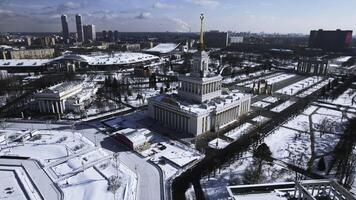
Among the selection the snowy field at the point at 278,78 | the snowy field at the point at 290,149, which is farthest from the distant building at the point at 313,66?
the snowy field at the point at 290,149

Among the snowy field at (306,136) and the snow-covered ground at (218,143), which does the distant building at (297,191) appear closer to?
the snowy field at (306,136)

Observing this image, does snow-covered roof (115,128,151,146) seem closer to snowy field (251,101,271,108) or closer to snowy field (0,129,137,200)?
snowy field (0,129,137,200)

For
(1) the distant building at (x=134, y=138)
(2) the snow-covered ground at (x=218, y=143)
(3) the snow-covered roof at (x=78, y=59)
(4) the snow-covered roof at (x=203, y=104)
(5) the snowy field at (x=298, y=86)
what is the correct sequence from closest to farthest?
(1) the distant building at (x=134, y=138), (2) the snow-covered ground at (x=218, y=143), (4) the snow-covered roof at (x=203, y=104), (5) the snowy field at (x=298, y=86), (3) the snow-covered roof at (x=78, y=59)

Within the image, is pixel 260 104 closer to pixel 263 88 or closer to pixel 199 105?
pixel 263 88

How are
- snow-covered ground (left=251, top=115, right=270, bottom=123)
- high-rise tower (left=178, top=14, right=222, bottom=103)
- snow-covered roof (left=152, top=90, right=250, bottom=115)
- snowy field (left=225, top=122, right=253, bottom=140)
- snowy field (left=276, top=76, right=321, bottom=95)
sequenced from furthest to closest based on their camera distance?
1. snowy field (left=276, top=76, right=321, bottom=95)
2. snow-covered ground (left=251, top=115, right=270, bottom=123)
3. high-rise tower (left=178, top=14, right=222, bottom=103)
4. snow-covered roof (left=152, top=90, right=250, bottom=115)
5. snowy field (left=225, top=122, right=253, bottom=140)

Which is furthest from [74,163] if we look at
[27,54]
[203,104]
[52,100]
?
[27,54]

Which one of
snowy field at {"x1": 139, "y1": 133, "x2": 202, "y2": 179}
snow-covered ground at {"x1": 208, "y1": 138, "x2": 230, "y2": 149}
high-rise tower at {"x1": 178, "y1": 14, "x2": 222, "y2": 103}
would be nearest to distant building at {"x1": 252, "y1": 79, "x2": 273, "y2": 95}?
high-rise tower at {"x1": 178, "y1": 14, "x2": 222, "y2": 103}
